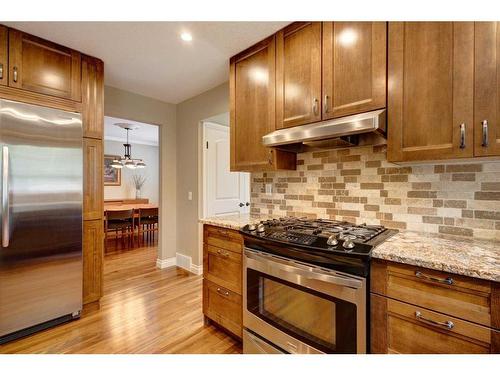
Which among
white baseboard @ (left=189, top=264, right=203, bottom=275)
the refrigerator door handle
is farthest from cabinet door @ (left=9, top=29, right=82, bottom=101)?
white baseboard @ (left=189, top=264, right=203, bottom=275)

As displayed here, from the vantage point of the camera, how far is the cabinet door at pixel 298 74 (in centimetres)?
169

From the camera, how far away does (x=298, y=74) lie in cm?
179

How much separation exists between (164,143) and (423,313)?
3.45 m

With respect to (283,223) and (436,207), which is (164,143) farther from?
(436,207)

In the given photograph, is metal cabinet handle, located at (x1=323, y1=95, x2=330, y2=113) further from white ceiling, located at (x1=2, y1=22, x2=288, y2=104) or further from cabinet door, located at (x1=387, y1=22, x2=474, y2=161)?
white ceiling, located at (x1=2, y1=22, x2=288, y2=104)

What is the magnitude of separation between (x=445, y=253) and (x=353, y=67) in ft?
3.75

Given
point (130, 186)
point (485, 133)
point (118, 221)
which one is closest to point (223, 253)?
point (485, 133)

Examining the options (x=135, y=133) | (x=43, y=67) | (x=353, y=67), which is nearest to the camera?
(x=353, y=67)

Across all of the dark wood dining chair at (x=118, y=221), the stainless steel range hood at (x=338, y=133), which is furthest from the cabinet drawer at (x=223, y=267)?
the dark wood dining chair at (x=118, y=221)

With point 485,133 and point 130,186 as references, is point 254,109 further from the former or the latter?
point 130,186

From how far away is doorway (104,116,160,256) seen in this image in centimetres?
488

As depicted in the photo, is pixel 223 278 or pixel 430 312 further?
pixel 223 278

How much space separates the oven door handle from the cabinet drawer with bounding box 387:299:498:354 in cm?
18

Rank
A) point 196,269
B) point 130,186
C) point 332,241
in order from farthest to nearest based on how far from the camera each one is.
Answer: point 130,186
point 196,269
point 332,241
